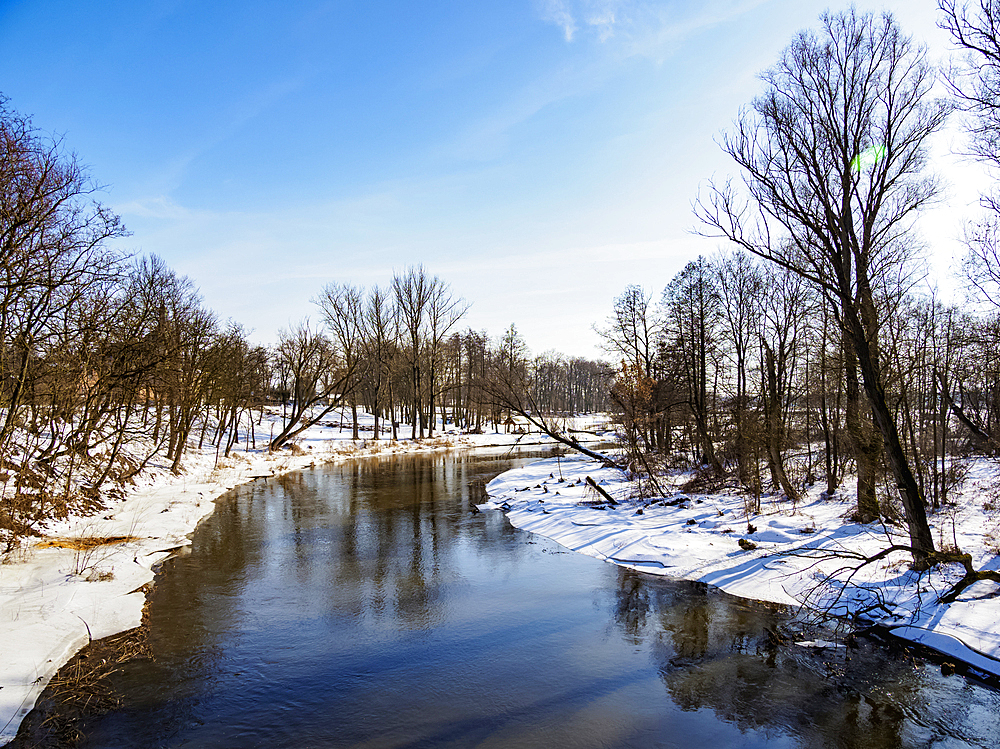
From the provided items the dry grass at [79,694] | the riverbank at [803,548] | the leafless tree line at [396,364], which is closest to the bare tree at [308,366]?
the leafless tree line at [396,364]

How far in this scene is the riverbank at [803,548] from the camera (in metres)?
8.01

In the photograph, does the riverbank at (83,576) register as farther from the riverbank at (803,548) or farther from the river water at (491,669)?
the riverbank at (803,548)

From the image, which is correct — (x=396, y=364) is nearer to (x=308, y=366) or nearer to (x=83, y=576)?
(x=308, y=366)

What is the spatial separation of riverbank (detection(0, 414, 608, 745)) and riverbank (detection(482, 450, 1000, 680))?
9.31 m

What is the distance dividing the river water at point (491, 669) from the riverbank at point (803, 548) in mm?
787

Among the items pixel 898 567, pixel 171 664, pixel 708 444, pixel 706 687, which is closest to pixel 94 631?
pixel 171 664

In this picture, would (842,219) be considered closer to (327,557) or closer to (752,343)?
(327,557)

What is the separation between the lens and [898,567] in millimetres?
9656

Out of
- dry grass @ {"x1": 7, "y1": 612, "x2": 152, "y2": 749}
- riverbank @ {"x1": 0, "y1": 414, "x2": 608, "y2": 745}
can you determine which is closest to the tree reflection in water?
dry grass @ {"x1": 7, "y1": 612, "x2": 152, "y2": 749}

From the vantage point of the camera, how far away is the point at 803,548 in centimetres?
1035

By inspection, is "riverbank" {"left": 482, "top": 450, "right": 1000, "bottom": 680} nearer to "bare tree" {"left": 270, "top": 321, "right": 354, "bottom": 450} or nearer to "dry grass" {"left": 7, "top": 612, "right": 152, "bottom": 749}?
"dry grass" {"left": 7, "top": 612, "right": 152, "bottom": 749}

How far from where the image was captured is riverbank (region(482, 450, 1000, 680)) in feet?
26.3

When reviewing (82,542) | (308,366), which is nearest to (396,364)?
(308,366)

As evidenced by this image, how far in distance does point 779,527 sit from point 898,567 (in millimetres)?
3754
